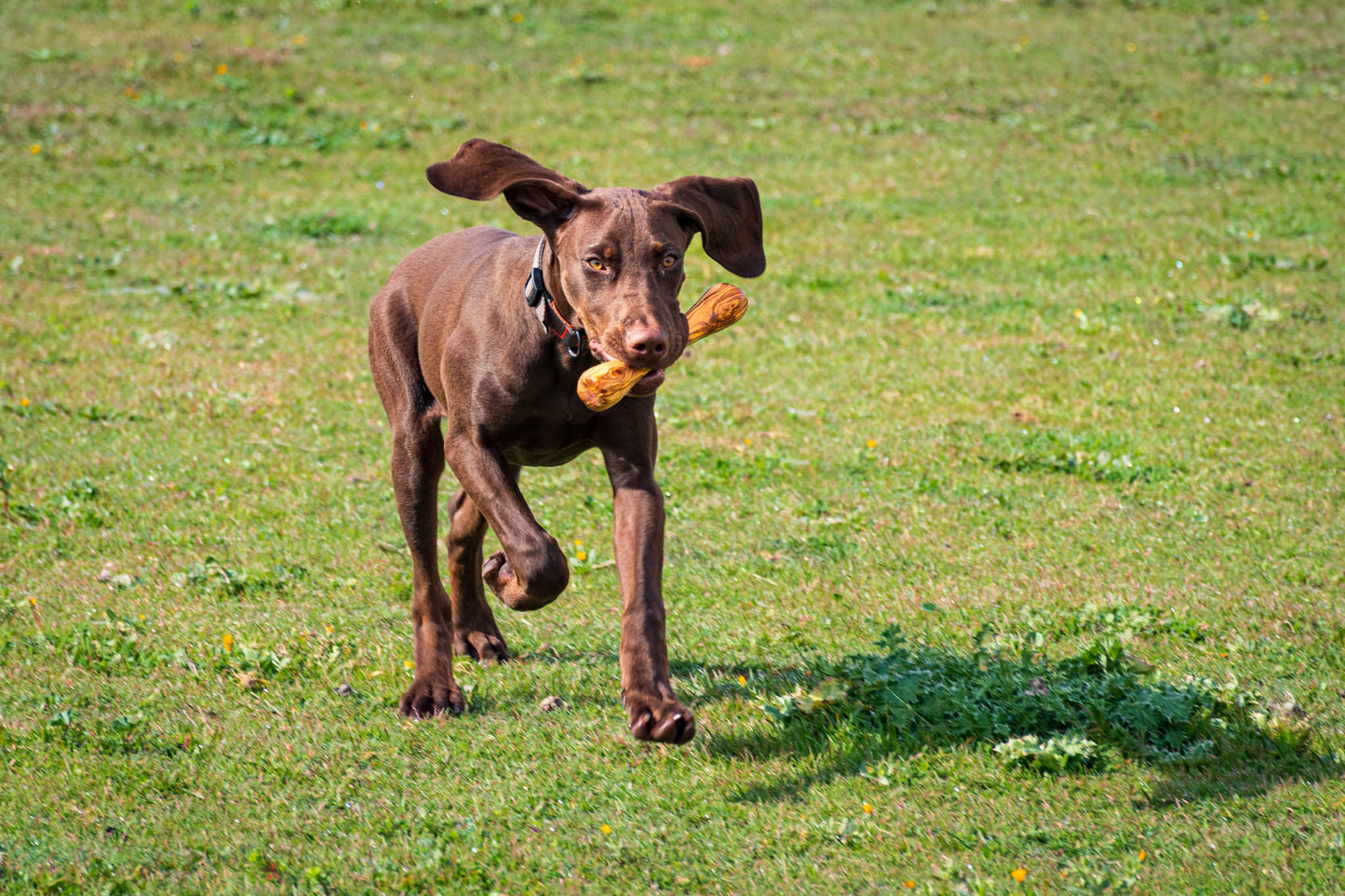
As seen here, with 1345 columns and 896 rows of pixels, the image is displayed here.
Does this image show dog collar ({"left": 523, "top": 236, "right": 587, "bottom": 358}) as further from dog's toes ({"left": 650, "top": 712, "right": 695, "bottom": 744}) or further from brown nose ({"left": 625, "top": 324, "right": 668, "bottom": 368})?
dog's toes ({"left": 650, "top": 712, "right": 695, "bottom": 744})

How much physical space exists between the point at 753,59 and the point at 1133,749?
1695 cm

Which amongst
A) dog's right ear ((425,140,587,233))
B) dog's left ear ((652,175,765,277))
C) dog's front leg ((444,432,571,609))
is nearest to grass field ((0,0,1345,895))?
dog's front leg ((444,432,571,609))

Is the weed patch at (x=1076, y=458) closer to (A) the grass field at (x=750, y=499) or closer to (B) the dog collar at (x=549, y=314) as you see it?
(A) the grass field at (x=750, y=499)

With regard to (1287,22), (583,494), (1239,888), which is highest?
(1287,22)

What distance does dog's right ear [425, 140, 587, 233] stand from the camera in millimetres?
4848

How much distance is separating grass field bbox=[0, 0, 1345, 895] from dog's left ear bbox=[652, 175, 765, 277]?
1624mm

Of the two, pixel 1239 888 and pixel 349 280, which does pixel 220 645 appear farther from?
pixel 349 280

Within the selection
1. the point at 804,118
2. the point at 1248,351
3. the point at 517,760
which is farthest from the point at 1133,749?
the point at 804,118

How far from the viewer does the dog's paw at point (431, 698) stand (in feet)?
17.9

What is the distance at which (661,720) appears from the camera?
14.8 feet

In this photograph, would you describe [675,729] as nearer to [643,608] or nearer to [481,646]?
[643,608]

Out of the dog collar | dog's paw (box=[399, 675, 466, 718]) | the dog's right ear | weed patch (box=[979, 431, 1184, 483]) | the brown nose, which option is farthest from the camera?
weed patch (box=[979, 431, 1184, 483])

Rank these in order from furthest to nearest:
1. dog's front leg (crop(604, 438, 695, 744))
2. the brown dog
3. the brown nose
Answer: the brown dog, dog's front leg (crop(604, 438, 695, 744)), the brown nose

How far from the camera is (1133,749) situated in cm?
493
